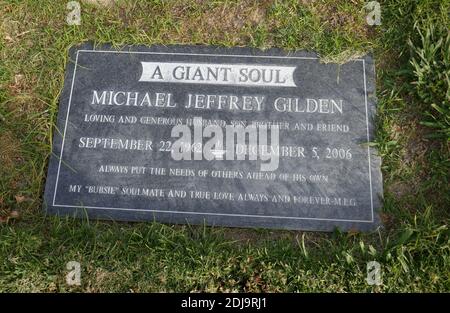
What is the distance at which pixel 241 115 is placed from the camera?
277 cm

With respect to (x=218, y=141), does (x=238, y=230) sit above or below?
below

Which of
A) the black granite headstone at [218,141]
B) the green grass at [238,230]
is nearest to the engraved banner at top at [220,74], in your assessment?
the black granite headstone at [218,141]

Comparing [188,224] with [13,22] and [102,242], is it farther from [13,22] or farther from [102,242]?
[13,22]

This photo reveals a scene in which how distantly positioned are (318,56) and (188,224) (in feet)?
4.40

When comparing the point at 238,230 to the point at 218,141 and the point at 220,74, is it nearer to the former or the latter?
the point at 218,141

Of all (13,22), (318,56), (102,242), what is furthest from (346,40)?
(13,22)

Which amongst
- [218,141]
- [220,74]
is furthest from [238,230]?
[220,74]

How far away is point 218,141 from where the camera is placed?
273 centimetres

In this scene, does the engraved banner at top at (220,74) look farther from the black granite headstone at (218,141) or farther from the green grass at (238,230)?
the green grass at (238,230)

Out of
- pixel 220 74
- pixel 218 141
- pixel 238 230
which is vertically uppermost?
pixel 220 74

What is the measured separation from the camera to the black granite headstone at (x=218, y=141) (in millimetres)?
2629

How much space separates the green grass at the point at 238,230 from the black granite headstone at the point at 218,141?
0.09 meters

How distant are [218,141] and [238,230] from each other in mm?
548

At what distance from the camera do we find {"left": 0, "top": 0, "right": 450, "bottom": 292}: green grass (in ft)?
8.08
